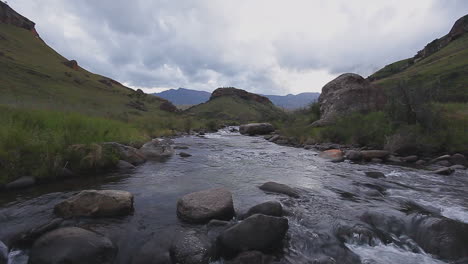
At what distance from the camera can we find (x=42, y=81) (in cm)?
5888

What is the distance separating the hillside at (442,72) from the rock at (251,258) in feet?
63.4

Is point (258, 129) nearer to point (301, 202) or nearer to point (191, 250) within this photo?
point (301, 202)

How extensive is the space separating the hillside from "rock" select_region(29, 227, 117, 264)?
2150 centimetres

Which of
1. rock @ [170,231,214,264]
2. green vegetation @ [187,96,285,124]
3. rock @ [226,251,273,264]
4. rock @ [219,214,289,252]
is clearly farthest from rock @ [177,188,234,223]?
green vegetation @ [187,96,285,124]

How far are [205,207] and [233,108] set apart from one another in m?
126

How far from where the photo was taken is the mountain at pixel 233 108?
11118cm

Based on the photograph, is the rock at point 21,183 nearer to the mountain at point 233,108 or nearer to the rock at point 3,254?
the rock at point 3,254

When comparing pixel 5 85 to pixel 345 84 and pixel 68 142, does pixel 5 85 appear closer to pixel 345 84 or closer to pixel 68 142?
pixel 68 142

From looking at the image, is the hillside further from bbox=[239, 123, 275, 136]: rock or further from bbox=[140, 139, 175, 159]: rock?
bbox=[140, 139, 175, 159]: rock

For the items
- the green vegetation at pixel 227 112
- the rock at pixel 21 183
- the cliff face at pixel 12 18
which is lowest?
the rock at pixel 21 183

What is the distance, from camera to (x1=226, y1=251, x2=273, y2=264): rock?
4830mm

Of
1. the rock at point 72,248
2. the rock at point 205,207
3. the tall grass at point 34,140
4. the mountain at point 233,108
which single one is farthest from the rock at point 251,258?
the mountain at point 233,108

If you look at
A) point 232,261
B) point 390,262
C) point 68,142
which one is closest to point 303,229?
point 390,262

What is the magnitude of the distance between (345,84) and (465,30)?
126 metres
